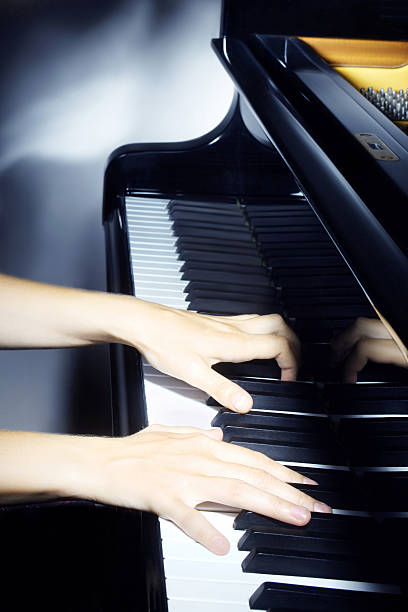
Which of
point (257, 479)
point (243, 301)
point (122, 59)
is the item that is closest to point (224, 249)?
point (243, 301)

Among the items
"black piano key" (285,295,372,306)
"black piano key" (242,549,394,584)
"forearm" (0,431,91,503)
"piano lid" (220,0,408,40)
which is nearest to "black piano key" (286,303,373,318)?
"black piano key" (285,295,372,306)

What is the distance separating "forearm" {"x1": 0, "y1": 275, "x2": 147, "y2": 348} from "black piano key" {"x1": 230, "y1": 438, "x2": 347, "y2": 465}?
42cm

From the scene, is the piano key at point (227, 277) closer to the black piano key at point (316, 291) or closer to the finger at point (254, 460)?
the black piano key at point (316, 291)

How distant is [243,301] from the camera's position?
1396 millimetres

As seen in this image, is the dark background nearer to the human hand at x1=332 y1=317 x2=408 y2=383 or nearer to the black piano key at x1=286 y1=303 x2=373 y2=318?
the black piano key at x1=286 y1=303 x2=373 y2=318

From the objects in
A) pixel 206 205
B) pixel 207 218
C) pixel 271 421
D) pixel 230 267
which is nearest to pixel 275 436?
pixel 271 421

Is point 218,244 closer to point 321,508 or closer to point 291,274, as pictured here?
point 291,274

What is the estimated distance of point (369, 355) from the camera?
3.01 ft

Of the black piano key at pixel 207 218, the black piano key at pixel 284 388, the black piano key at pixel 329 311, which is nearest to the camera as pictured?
the black piano key at pixel 329 311

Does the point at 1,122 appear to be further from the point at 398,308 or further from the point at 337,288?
the point at 398,308

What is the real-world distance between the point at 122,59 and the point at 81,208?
53 centimetres

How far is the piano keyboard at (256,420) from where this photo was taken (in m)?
0.77

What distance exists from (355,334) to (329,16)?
49.0 inches

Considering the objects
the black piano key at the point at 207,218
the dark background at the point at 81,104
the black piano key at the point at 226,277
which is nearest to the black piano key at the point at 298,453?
the black piano key at the point at 226,277
